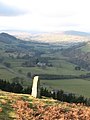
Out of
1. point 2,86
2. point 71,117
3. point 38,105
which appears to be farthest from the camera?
point 2,86

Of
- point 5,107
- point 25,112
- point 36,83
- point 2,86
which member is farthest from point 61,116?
point 2,86

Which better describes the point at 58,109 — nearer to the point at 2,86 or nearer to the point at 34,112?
the point at 34,112

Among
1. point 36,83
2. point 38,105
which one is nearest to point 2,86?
point 36,83

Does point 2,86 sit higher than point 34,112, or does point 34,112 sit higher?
point 34,112

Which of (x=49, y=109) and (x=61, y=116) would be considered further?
(x=49, y=109)

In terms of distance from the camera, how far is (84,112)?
31891mm

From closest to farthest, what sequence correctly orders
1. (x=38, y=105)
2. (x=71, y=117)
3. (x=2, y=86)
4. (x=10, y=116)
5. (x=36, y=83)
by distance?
(x=10, y=116), (x=71, y=117), (x=38, y=105), (x=36, y=83), (x=2, y=86)

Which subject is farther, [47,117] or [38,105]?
[38,105]

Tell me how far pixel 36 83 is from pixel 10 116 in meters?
13.4

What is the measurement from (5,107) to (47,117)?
14.3ft

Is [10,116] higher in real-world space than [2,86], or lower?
higher

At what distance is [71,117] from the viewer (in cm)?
2962

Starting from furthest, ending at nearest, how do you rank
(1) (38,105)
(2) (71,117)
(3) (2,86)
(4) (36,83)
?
1. (3) (2,86)
2. (4) (36,83)
3. (1) (38,105)
4. (2) (71,117)

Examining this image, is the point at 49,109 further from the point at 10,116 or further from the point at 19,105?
the point at 10,116
